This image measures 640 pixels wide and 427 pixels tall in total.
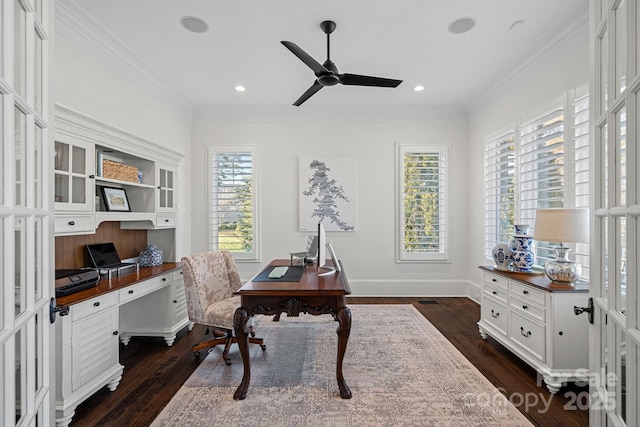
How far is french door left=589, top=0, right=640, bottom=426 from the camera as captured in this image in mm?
861

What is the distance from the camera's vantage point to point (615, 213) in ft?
3.20

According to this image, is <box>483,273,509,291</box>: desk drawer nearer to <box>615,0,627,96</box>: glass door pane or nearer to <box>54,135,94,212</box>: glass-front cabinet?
<box>615,0,627,96</box>: glass door pane

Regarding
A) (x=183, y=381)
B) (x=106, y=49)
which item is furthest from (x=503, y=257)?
(x=106, y=49)

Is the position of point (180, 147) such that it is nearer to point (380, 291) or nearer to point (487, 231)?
point (380, 291)

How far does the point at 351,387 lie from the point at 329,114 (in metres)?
3.74

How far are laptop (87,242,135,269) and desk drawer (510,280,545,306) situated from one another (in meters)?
3.59

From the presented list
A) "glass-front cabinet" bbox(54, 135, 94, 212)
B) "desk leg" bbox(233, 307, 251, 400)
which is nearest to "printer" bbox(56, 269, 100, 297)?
"glass-front cabinet" bbox(54, 135, 94, 212)

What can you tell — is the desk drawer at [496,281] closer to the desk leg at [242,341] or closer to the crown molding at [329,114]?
the desk leg at [242,341]

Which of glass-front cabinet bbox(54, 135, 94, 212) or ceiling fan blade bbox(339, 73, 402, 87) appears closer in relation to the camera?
glass-front cabinet bbox(54, 135, 94, 212)

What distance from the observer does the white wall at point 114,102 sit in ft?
8.17

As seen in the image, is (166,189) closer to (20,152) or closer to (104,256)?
(104,256)

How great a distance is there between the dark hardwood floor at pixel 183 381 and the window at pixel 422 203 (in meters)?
1.39

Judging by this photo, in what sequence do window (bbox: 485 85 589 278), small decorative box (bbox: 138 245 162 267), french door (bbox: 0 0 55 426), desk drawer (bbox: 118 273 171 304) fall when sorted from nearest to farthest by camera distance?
french door (bbox: 0 0 55 426) < desk drawer (bbox: 118 273 171 304) < window (bbox: 485 85 589 278) < small decorative box (bbox: 138 245 162 267)

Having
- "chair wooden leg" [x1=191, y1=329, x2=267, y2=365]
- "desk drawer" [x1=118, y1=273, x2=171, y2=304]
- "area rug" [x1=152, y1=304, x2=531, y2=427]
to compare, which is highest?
"desk drawer" [x1=118, y1=273, x2=171, y2=304]
